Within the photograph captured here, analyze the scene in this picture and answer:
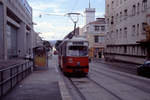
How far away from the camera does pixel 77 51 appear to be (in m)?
18.7

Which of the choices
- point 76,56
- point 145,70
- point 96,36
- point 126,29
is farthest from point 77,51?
point 96,36

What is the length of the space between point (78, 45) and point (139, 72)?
6.90 meters

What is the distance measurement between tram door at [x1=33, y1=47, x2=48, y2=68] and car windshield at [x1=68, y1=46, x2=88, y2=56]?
569 centimetres

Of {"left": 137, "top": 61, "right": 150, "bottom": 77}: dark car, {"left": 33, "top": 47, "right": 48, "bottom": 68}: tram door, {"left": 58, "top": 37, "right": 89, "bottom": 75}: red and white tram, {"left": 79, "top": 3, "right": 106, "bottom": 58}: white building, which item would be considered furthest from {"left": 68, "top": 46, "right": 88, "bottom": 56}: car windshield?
{"left": 79, "top": 3, "right": 106, "bottom": 58}: white building

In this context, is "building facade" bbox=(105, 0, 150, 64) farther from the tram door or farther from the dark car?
the tram door

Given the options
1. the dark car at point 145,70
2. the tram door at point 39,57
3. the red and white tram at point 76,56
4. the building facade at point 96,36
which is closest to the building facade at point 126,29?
the dark car at point 145,70

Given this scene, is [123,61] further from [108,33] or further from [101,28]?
[101,28]

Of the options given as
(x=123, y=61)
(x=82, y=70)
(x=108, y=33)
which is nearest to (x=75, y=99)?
(x=82, y=70)

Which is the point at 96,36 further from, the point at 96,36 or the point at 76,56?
the point at 76,56

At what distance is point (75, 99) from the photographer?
990cm

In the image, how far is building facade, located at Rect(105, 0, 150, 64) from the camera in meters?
34.9

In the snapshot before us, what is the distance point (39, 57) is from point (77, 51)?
6.13 metres

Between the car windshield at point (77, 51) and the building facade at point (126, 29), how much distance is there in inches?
658

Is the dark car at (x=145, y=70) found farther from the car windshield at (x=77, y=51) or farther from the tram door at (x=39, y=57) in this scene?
the tram door at (x=39, y=57)
